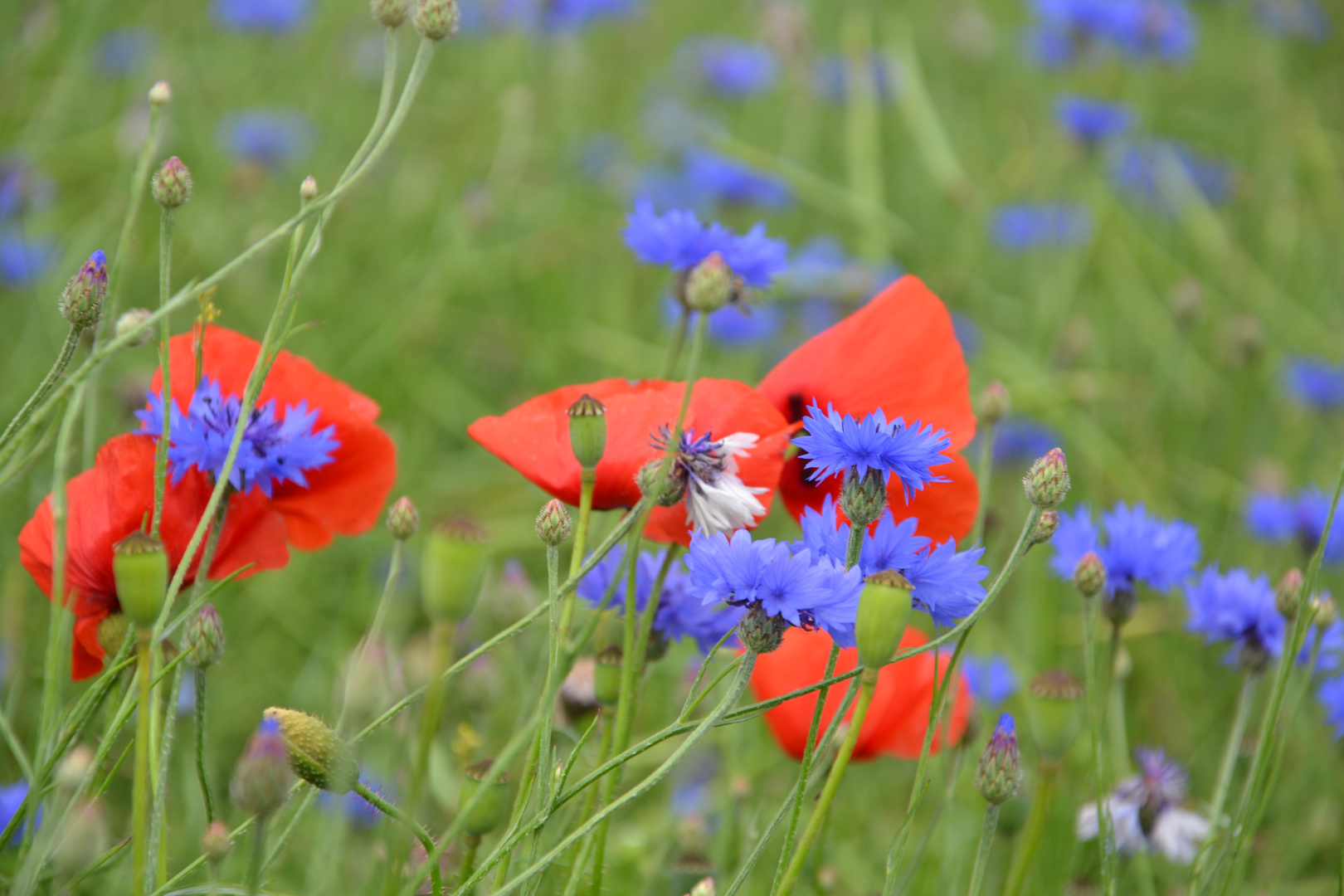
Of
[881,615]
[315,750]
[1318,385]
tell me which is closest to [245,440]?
[315,750]

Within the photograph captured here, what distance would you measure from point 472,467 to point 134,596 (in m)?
1.00

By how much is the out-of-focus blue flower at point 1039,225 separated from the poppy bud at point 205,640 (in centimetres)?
113

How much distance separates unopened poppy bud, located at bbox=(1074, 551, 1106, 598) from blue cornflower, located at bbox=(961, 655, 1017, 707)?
243 mm

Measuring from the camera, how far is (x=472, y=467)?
1.38 metres

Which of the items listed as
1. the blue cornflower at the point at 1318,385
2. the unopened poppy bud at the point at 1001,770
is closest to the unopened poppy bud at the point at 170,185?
the unopened poppy bud at the point at 1001,770

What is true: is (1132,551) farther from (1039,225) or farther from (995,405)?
(1039,225)

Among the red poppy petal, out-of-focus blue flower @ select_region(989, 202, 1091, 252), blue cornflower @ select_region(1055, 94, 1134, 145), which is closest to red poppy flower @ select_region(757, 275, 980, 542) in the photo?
the red poppy petal

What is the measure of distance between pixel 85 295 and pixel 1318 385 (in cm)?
129

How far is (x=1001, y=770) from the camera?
457 mm

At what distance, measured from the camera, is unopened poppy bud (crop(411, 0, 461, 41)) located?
0.50 metres

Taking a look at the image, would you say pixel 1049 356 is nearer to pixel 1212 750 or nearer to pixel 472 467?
pixel 1212 750

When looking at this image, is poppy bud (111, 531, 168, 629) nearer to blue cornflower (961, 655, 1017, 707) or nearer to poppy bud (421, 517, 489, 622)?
poppy bud (421, 517, 489, 622)

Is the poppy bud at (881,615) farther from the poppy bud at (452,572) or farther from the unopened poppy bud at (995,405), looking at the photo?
the unopened poppy bud at (995,405)

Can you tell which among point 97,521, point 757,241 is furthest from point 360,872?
point 757,241
